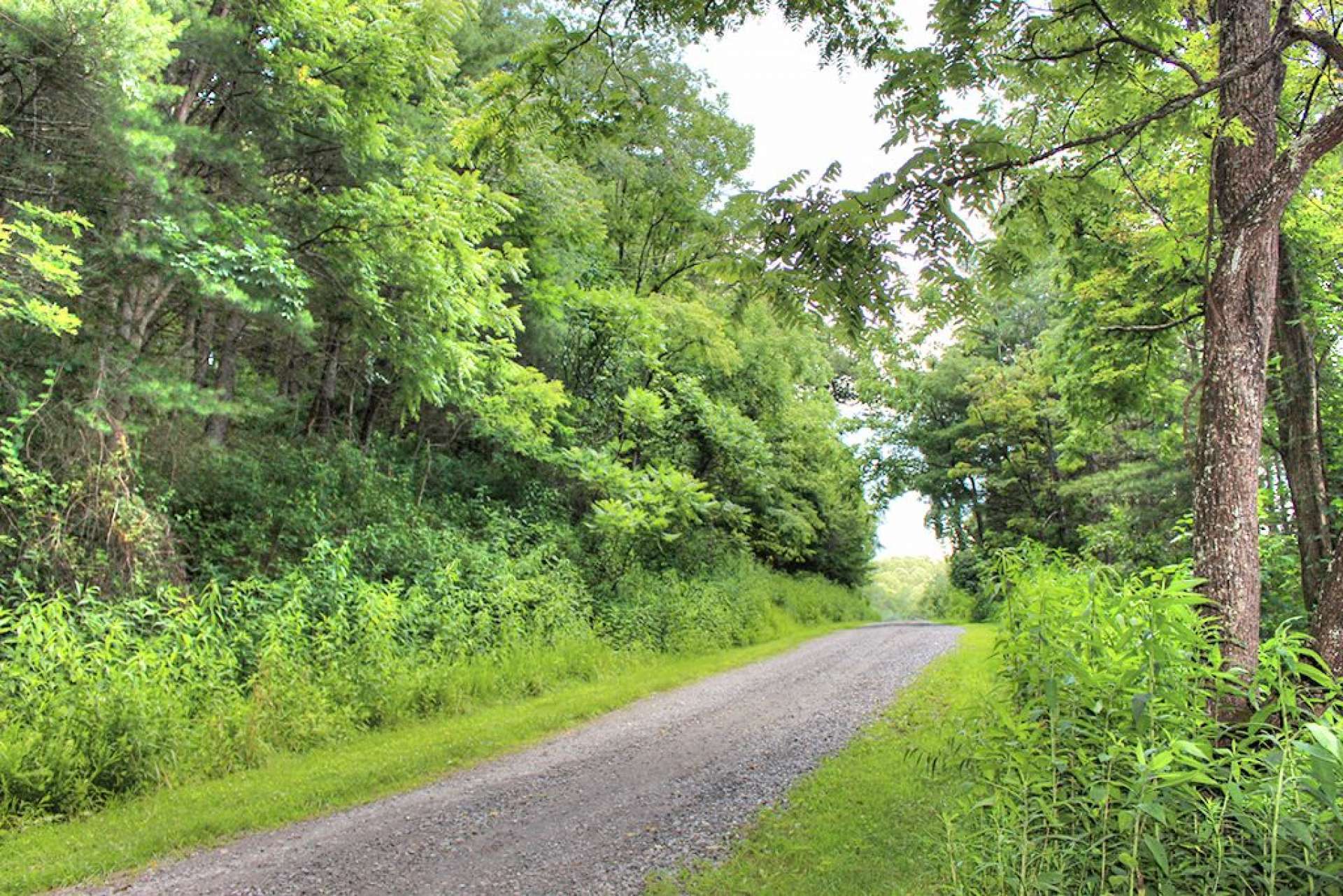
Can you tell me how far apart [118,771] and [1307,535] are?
986cm

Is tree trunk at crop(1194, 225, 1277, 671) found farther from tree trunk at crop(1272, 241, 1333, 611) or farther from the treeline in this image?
tree trunk at crop(1272, 241, 1333, 611)

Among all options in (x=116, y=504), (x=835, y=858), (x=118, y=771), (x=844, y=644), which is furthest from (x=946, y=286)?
(x=844, y=644)

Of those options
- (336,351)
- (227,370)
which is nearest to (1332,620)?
(227,370)

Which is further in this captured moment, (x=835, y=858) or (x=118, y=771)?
(x=118, y=771)

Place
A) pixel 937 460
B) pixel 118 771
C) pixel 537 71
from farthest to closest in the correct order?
pixel 937 460, pixel 118 771, pixel 537 71

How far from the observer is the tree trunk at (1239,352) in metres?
3.17

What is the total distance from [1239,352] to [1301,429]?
5.06 m

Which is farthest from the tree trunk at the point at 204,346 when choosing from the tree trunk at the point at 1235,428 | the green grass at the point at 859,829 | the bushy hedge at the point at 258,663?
the tree trunk at the point at 1235,428

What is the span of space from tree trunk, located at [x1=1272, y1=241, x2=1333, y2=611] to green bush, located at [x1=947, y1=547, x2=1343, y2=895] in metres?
4.30

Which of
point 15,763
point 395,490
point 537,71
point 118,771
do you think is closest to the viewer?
point 537,71

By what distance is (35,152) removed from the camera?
645cm

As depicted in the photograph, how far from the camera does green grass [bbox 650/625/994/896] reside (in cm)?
335

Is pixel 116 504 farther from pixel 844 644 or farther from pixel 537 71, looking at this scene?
pixel 844 644

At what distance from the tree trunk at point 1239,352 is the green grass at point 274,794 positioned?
16.8 feet
